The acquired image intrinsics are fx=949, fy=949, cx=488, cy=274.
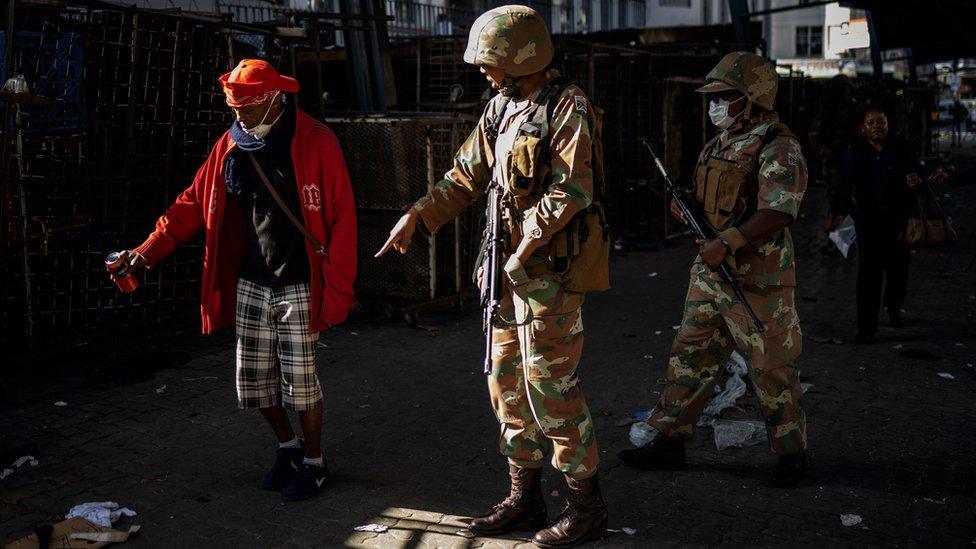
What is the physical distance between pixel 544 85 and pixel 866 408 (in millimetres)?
3459

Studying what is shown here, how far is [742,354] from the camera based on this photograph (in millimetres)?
4715

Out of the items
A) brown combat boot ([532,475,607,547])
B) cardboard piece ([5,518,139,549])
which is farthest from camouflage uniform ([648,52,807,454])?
cardboard piece ([5,518,139,549])

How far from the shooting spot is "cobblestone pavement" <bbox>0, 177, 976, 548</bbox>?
14.0ft

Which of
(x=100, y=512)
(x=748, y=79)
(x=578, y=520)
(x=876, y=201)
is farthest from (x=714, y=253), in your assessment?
(x=876, y=201)

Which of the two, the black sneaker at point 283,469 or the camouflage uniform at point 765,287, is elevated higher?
the camouflage uniform at point 765,287

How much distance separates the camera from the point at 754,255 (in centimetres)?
463

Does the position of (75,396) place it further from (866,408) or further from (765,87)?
(866,408)

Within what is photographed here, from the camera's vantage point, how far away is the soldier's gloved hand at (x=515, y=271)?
12.1ft

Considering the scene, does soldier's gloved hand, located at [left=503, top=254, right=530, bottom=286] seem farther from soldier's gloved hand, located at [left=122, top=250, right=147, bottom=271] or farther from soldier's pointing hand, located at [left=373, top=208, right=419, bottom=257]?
soldier's gloved hand, located at [left=122, top=250, right=147, bottom=271]

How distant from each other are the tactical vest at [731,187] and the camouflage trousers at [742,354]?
296 millimetres

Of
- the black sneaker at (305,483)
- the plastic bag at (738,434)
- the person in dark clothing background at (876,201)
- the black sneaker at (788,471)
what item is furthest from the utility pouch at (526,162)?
the person in dark clothing background at (876,201)

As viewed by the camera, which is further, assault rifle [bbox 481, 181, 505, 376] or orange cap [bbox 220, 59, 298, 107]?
orange cap [bbox 220, 59, 298, 107]

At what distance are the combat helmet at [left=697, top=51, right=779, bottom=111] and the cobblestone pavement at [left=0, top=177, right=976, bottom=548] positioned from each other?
190cm

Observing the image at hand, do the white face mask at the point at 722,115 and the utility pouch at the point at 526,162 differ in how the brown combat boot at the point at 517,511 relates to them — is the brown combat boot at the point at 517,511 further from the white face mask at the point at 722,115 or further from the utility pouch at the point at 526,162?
the white face mask at the point at 722,115
